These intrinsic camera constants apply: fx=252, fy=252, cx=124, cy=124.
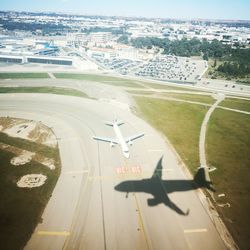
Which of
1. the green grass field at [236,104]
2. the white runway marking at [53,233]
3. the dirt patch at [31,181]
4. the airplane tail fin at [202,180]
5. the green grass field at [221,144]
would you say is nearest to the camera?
the white runway marking at [53,233]

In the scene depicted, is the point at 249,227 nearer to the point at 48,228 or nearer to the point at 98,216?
the point at 98,216

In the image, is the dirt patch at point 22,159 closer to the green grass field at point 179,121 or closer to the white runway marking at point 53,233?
the white runway marking at point 53,233

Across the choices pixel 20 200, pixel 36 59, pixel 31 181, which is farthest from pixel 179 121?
pixel 36 59

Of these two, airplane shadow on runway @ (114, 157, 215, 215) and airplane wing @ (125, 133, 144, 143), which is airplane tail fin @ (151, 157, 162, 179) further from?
airplane wing @ (125, 133, 144, 143)

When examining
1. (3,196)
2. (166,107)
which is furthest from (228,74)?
(3,196)

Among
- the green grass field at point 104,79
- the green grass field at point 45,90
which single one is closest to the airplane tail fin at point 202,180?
the green grass field at point 45,90

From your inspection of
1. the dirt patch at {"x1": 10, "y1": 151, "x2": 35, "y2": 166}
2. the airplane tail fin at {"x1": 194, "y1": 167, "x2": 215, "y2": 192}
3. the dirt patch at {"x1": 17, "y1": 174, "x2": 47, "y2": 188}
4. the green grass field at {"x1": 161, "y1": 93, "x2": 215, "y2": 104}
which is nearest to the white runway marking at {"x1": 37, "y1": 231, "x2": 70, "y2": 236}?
the dirt patch at {"x1": 17, "y1": 174, "x2": 47, "y2": 188}
